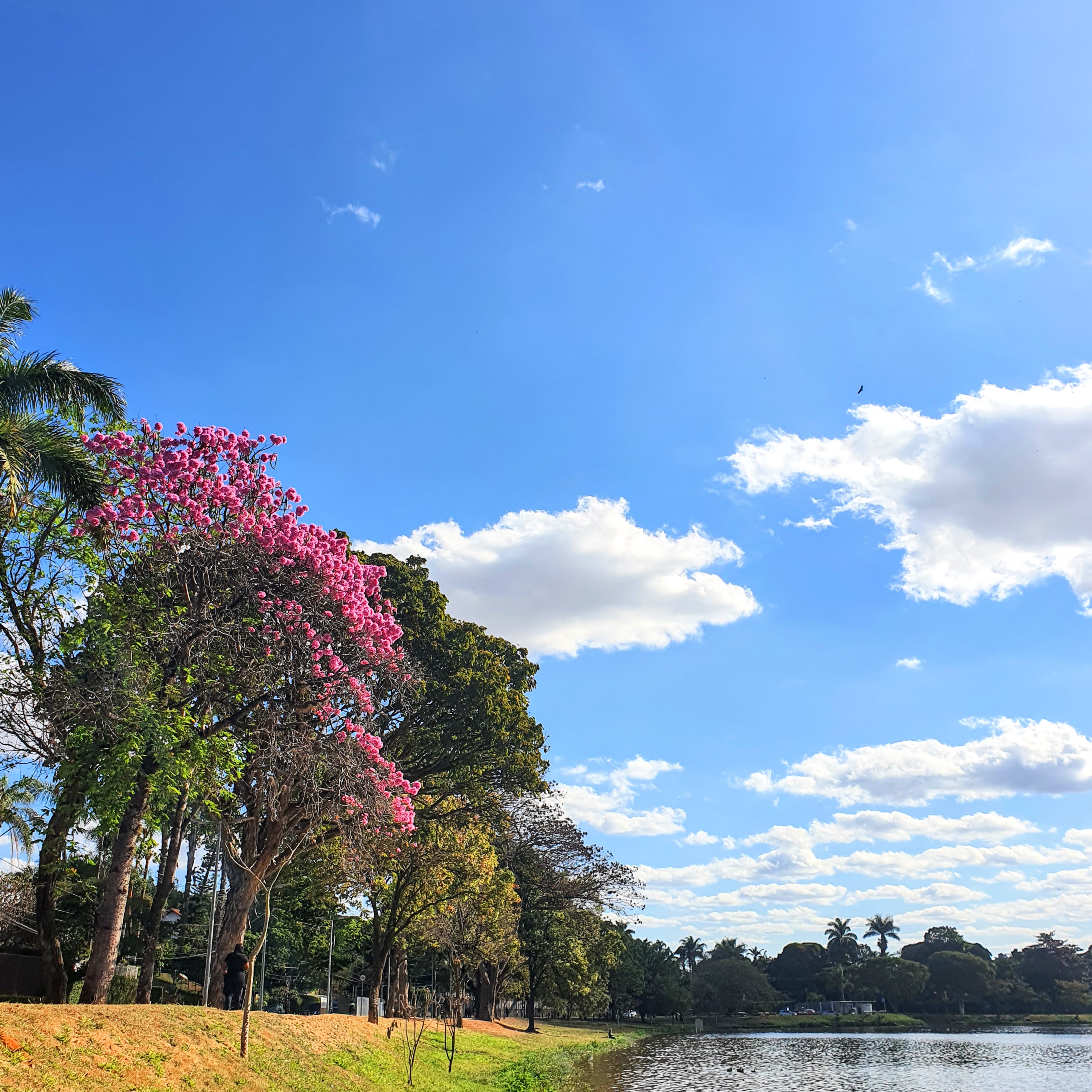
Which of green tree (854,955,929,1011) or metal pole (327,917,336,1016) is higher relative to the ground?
metal pole (327,917,336,1016)

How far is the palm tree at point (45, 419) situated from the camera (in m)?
15.5

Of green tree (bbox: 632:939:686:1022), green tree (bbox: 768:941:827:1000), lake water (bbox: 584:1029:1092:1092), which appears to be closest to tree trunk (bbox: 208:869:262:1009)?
lake water (bbox: 584:1029:1092:1092)

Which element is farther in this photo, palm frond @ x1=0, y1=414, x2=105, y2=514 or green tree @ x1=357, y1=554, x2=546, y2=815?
green tree @ x1=357, y1=554, x2=546, y2=815

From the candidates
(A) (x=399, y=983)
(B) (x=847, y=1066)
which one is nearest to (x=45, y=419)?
(A) (x=399, y=983)

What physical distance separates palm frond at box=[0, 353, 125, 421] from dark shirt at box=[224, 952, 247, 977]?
12606mm

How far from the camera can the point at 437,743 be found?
28.9 meters

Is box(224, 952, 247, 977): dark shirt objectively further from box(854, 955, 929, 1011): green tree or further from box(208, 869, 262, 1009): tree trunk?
box(854, 955, 929, 1011): green tree

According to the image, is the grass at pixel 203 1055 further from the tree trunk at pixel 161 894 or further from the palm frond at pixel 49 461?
the palm frond at pixel 49 461

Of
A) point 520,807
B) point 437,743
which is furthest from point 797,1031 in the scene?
point 437,743

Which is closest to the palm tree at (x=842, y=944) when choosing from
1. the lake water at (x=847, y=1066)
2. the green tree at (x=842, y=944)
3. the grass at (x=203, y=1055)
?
the green tree at (x=842, y=944)

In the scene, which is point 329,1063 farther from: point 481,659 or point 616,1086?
point 616,1086

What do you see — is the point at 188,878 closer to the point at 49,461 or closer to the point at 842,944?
the point at 49,461

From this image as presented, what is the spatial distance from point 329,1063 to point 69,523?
13181mm

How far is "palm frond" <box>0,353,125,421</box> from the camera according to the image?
1733 cm
